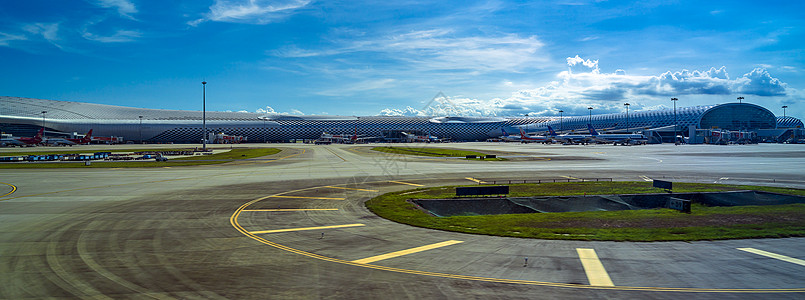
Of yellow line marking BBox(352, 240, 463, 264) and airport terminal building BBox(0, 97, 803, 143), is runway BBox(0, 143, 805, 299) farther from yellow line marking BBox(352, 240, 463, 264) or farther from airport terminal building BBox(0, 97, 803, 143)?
airport terminal building BBox(0, 97, 803, 143)

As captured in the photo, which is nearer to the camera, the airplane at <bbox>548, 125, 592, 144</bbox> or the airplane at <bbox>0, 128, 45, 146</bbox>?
the airplane at <bbox>0, 128, 45, 146</bbox>

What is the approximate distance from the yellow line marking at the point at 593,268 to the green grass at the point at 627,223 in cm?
225

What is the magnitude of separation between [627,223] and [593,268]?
8.83 meters

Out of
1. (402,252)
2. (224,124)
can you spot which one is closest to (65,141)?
(224,124)

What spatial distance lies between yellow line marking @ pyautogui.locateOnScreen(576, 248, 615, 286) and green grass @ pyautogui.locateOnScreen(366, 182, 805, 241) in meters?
2.25

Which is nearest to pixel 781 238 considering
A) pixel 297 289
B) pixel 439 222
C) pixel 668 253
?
pixel 668 253

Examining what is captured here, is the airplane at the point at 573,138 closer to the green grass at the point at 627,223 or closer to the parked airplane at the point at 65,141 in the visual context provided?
the green grass at the point at 627,223

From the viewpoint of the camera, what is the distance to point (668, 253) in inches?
540

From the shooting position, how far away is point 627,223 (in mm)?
19312

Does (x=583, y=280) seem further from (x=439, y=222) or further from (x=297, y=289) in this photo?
(x=439, y=222)

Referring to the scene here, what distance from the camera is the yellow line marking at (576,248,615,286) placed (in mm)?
10888

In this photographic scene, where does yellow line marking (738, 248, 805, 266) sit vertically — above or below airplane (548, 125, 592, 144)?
below

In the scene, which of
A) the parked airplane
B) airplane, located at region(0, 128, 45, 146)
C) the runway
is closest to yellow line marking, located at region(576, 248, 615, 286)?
the runway

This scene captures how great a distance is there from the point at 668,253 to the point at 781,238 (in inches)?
237
